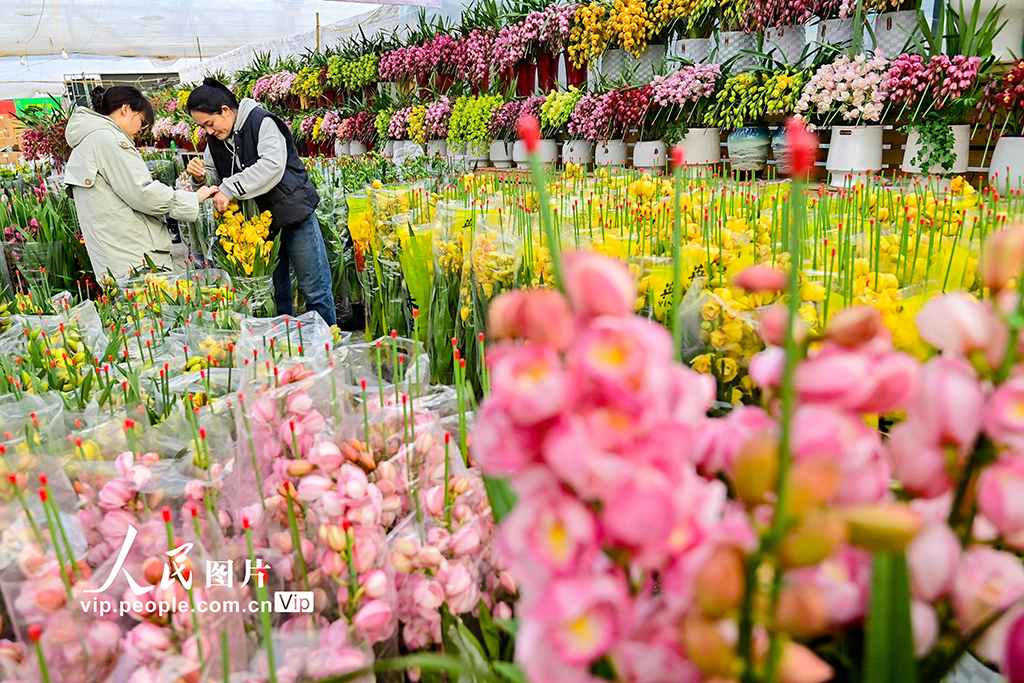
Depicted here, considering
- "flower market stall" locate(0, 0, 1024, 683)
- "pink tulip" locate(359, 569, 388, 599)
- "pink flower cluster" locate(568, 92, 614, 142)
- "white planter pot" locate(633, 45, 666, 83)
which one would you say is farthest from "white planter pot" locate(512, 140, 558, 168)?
"pink tulip" locate(359, 569, 388, 599)

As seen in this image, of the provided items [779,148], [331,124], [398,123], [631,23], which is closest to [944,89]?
[779,148]

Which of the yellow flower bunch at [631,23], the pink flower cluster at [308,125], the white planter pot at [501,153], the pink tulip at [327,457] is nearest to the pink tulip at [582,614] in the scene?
the pink tulip at [327,457]

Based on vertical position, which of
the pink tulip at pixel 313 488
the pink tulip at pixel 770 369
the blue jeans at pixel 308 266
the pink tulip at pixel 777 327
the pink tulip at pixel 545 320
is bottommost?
the blue jeans at pixel 308 266

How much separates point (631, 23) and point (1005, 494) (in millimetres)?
3086

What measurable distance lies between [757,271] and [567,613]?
0.16m

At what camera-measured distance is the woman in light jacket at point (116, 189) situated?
2787 mm

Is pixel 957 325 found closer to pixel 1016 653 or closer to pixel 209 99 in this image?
pixel 1016 653

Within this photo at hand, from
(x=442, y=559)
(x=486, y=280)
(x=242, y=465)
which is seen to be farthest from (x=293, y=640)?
(x=486, y=280)

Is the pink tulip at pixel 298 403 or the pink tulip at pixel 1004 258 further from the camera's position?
the pink tulip at pixel 298 403

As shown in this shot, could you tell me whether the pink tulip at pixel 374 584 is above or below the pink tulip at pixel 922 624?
below

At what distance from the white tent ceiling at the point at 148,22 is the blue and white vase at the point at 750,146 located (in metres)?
5.16

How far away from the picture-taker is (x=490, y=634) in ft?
2.00

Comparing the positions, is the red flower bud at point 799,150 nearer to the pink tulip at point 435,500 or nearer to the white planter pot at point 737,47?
the pink tulip at point 435,500

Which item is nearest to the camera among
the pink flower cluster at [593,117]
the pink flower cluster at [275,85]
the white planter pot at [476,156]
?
the pink flower cluster at [593,117]
